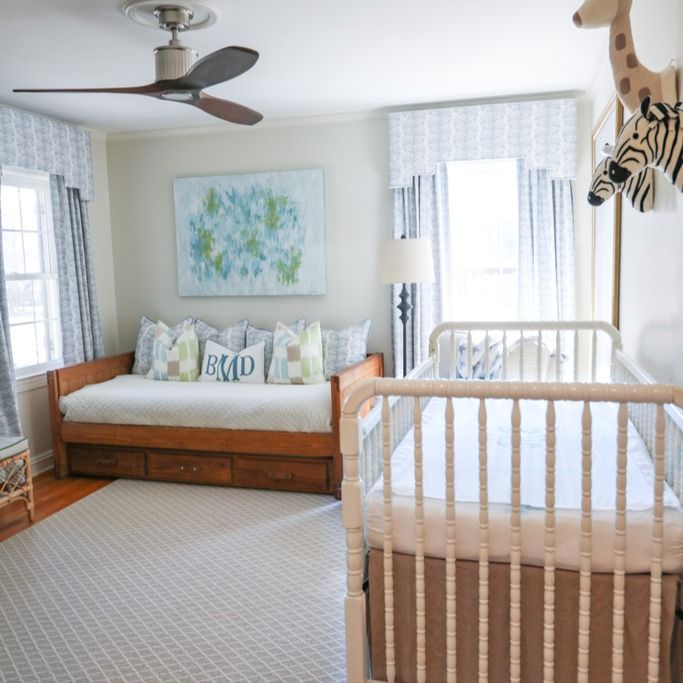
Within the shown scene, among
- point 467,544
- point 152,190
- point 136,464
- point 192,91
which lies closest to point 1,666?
point 467,544

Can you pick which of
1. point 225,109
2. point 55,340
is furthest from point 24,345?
point 225,109

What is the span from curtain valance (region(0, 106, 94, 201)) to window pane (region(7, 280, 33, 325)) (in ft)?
2.56

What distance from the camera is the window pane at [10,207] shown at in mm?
4102

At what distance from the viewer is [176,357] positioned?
450 centimetres

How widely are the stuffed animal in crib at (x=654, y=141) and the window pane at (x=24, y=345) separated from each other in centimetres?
386

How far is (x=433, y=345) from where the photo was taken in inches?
132

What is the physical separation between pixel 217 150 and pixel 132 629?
3525 mm

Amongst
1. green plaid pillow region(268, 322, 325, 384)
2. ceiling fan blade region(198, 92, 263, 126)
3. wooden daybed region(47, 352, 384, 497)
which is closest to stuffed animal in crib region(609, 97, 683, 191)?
ceiling fan blade region(198, 92, 263, 126)

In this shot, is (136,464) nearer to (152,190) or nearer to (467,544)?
(152,190)

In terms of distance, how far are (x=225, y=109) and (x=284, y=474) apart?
207cm

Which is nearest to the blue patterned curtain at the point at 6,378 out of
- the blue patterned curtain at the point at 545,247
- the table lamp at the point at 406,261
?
the table lamp at the point at 406,261

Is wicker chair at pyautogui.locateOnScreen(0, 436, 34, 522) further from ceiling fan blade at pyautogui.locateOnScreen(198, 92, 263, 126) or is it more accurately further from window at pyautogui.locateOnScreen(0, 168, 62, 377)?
ceiling fan blade at pyautogui.locateOnScreen(198, 92, 263, 126)

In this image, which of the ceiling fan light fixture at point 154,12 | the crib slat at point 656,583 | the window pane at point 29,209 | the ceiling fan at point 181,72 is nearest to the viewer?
the crib slat at point 656,583

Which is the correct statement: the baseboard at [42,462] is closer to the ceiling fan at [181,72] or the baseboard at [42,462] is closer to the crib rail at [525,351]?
the ceiling fan at [181,72]
